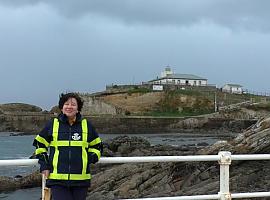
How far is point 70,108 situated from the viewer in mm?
4652

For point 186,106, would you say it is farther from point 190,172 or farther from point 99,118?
point 190,172

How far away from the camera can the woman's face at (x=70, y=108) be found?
4617 millimetres

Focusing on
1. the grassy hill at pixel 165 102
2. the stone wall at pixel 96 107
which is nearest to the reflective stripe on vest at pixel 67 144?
the stone wall at pixel 96 107

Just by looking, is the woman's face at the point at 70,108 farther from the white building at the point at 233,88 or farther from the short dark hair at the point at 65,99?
the white building at the point at 233,88

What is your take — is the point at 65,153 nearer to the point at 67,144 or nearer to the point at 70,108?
the point at 67,144

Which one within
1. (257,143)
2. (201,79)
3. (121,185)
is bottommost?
(121,185)

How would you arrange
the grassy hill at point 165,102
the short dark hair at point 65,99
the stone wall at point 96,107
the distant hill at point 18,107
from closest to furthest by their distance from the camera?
the short dark hair at point 65,99 < the stone wall at point 96,107 < the grassy hill at point 165,102 < the distant hill at point 18,107

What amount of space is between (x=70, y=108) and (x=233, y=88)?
388 feet

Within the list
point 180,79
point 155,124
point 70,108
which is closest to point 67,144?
point 70,108

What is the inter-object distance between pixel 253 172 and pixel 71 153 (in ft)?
34.1

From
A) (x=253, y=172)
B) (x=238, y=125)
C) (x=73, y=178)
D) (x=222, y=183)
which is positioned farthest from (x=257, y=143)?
(x=238, y=125)

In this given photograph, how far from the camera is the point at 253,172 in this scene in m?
13.9

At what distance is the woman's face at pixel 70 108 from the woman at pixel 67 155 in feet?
0.06

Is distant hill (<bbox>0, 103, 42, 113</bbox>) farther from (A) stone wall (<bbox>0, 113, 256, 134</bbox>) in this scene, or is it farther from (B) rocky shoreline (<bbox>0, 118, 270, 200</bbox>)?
(B) rocky shoreline (<bbox>0, 118, 270, 200</bbox>)
